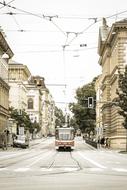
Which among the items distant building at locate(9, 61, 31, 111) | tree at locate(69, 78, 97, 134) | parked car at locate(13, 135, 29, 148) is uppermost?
distant building at locate(9, 61, 31, 111)

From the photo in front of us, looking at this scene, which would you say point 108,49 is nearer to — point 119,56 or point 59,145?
point 119,56

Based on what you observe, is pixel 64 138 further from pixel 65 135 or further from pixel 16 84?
pixel 16 84

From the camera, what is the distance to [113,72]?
89188 millimetres

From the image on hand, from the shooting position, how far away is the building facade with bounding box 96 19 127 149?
79.3 m

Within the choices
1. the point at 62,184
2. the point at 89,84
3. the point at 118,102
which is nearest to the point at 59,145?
the point at 118,102

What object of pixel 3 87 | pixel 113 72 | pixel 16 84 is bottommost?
pixel 3 87

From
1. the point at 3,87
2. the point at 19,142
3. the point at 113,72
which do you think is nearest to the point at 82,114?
the point at 3,87

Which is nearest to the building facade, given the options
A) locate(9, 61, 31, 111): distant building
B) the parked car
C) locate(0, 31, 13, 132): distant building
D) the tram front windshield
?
the tram front windshield

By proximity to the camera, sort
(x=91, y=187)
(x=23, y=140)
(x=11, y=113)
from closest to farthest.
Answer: (x=91, y=187)
(x=23, y=140)
(x=11, y=113)

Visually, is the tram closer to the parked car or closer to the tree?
the parked car

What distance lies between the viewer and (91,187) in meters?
18.9

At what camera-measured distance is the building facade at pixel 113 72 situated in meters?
79.3

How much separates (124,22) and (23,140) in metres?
27.1

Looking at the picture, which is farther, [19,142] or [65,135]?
[19,142]
